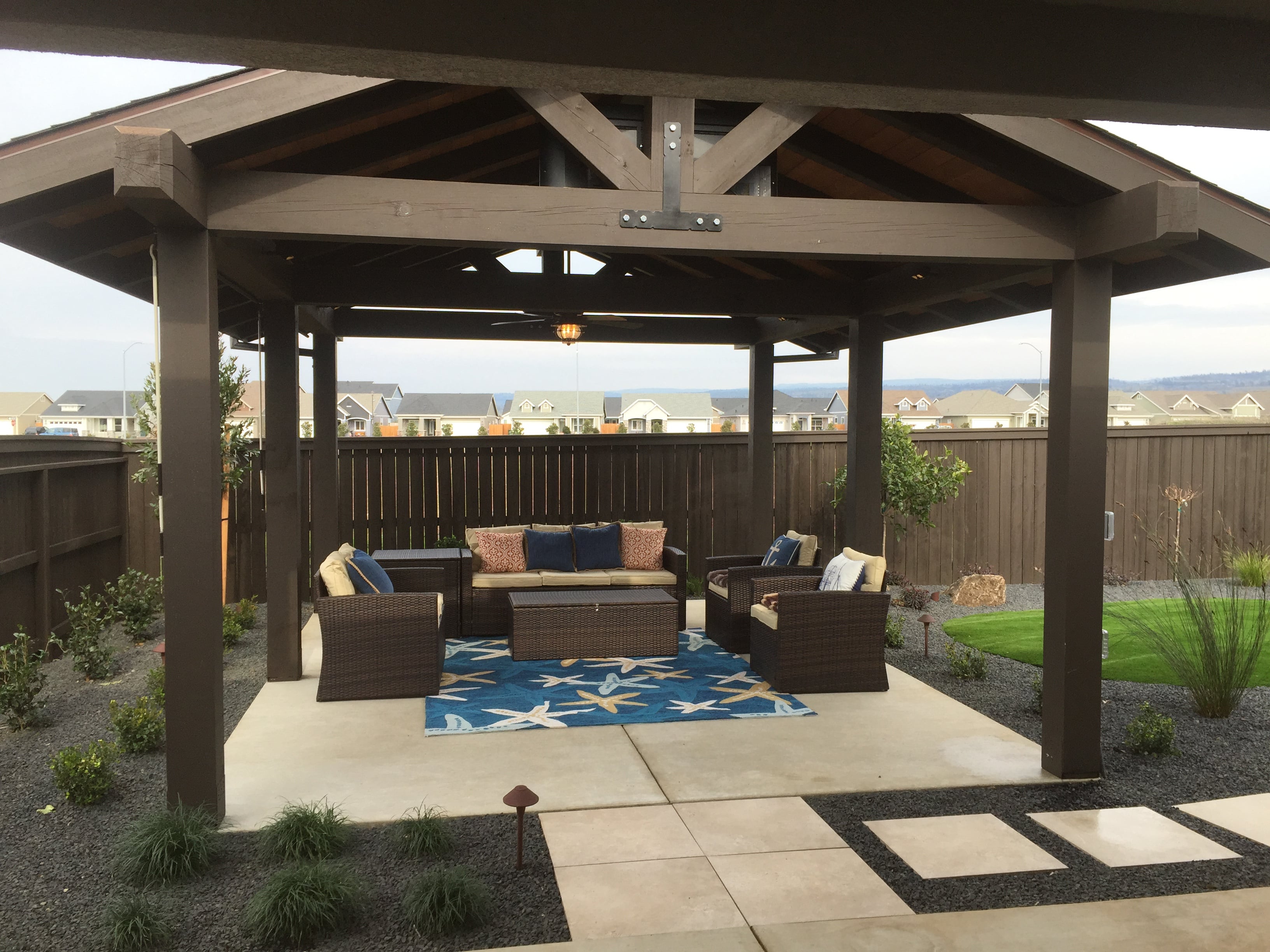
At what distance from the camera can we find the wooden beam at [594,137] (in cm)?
428

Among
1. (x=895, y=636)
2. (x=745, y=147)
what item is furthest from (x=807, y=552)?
(x=745, y=147)

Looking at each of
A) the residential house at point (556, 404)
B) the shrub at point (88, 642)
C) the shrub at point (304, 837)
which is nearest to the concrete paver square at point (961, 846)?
the shrub at point (304, 837)

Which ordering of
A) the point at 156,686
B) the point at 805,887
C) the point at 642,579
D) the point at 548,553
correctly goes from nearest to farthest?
the point at 805,887, the point at 156,686, the point at 642,579, the point at 548,553

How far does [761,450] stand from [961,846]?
6.17 metres

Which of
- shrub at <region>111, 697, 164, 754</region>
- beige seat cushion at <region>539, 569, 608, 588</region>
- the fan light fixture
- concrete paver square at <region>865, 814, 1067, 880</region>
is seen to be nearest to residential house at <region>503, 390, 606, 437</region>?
beige seat cushion at <region>539, 569, 608, 588</region>

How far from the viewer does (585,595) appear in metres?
7.74

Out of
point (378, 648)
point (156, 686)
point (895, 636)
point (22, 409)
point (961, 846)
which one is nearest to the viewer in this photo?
point (961, 846)

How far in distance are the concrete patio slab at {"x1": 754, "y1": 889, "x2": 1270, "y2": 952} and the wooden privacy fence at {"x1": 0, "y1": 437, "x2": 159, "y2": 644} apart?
5.69m

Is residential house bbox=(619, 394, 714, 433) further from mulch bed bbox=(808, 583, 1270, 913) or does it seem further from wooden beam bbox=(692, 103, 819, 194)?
wooden beam bbox=(692, 103, 819, 194)

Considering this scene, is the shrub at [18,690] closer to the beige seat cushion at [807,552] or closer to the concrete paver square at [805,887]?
the concrete paver square at [805,887]

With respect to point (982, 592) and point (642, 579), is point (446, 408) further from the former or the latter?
point (982, 592)

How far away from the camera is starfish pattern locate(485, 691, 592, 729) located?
5.71 meters

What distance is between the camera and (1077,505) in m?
4.80

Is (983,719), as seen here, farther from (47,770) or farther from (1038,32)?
(47,770)
